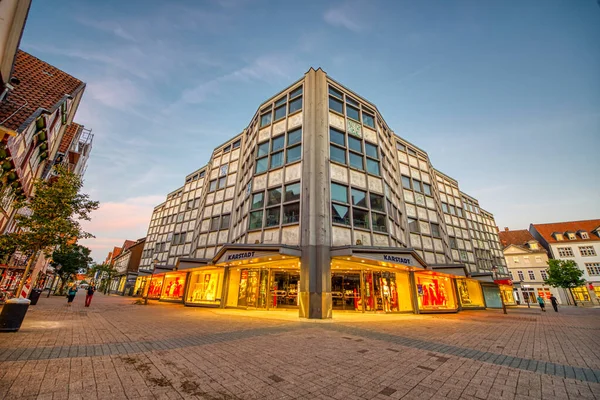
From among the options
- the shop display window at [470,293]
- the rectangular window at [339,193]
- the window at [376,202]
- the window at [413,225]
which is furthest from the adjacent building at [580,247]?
the rectangular window at [339,193]

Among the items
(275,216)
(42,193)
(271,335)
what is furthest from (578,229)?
(42,193)

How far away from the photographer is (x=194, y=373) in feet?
15.4

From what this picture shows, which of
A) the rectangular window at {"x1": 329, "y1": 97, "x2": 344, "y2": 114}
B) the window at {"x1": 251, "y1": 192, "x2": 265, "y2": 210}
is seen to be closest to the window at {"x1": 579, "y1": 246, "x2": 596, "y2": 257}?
the rectangular window at {"x1": 329, "y1": 97, "x2": 344, "y2": 114}

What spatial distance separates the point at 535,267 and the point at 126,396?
70425mm

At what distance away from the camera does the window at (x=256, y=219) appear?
1950 centimetres

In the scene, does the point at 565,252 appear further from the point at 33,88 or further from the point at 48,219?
the point at 33,88

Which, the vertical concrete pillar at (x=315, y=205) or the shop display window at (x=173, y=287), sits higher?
the vertical concrete pillar at (x=315, y=205)

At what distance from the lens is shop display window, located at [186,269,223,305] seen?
74.2 ft

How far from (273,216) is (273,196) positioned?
5.71ft

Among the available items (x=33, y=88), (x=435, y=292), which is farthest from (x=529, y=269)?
(x=33, y=88)

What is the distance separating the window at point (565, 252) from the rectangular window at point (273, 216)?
6138 centimetres

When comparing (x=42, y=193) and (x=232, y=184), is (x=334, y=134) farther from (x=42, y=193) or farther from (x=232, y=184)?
(x=42, y=193)

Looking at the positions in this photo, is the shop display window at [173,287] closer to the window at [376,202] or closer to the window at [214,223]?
the window at [214,223]

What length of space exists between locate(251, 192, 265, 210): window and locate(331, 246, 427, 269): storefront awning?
7.77 metres
